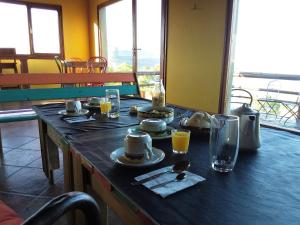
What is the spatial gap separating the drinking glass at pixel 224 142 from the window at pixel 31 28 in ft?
19.3

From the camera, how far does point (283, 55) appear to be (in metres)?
3.64

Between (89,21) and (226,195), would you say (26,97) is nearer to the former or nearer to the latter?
(226,195)

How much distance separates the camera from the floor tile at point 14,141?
2.71m

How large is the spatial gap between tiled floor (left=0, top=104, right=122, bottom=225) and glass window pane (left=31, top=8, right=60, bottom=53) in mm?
3487

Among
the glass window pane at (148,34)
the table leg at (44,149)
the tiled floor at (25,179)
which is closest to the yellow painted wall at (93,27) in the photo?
the glass window pane at (148,34)

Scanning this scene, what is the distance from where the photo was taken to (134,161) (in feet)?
2.52

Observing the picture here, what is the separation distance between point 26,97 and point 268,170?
2024 mm

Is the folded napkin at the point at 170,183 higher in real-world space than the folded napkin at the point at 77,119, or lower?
lower

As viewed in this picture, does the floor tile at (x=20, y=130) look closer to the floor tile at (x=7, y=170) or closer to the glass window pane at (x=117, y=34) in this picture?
the floor tile at (x=7, y=170)

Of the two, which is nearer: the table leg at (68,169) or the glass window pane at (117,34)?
the table leg at (68,169)

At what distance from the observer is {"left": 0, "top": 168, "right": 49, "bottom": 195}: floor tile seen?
183 cm

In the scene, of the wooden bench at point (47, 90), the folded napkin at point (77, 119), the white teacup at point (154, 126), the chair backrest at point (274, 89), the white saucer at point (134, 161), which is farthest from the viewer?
the chair backrest at point (274, 89)

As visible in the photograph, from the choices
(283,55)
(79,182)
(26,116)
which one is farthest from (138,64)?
(79,182)

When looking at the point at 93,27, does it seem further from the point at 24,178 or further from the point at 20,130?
the point at 24,178
